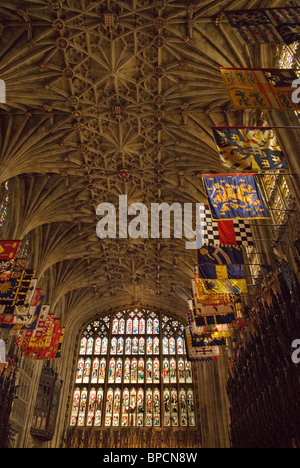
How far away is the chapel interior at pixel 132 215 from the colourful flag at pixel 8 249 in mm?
173

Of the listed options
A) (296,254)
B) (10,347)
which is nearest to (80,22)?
(296,254)

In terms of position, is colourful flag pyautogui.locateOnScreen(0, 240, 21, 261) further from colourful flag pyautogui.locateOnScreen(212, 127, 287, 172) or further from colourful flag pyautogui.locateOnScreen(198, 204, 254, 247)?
colourful flag pyautogui.locateOnScreen(212, 127, 287, 172)

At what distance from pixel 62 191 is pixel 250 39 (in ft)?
43.4

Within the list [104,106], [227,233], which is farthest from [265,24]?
[104,106]

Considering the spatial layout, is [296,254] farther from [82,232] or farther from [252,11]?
[82,232]

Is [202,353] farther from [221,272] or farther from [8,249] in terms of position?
[8,249]

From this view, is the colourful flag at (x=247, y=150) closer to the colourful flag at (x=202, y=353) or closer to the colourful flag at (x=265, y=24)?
the colourful flag at (x=265, y=24)

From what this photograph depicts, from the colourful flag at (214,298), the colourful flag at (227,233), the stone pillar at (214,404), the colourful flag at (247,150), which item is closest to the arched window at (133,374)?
the stone pillar at (214,404)

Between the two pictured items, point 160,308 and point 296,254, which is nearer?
point 296,254

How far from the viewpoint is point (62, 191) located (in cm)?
1891

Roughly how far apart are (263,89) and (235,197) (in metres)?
2.86

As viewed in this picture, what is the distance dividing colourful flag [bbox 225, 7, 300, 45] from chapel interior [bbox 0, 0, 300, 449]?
1.53ft

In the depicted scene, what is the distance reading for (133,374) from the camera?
25.8 m

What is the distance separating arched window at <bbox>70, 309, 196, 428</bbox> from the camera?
24.1m
